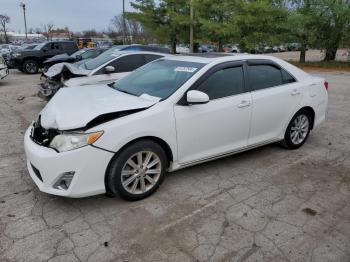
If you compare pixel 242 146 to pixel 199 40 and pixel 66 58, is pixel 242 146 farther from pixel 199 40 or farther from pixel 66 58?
pixel 199 40

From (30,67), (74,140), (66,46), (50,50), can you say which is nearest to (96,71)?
(74,140)

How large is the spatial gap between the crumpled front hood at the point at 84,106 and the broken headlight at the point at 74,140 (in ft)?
0.29

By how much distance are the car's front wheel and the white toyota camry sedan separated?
1cm

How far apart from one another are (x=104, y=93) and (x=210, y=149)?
1499mm

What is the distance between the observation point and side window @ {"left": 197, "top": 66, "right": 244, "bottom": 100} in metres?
4.07

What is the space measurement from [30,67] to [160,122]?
15308 millimetres

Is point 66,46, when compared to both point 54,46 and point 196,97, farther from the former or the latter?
point 196,97

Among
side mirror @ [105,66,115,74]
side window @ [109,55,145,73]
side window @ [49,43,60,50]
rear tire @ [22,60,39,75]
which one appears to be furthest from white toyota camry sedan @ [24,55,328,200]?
side window @ [49,43,60,50]

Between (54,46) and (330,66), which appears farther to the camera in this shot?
(330,66)

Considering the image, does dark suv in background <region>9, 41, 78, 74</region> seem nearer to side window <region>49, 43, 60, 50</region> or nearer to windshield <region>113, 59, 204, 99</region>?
side window <region>49, 43, 60, 50</region>

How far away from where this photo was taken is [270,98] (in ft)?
15.1

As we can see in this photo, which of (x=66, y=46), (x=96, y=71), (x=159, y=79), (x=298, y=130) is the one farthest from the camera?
(x=66, y=46)

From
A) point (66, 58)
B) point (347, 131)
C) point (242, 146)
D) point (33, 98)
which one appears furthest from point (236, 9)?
point (242, 146)

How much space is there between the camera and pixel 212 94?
410 cm
